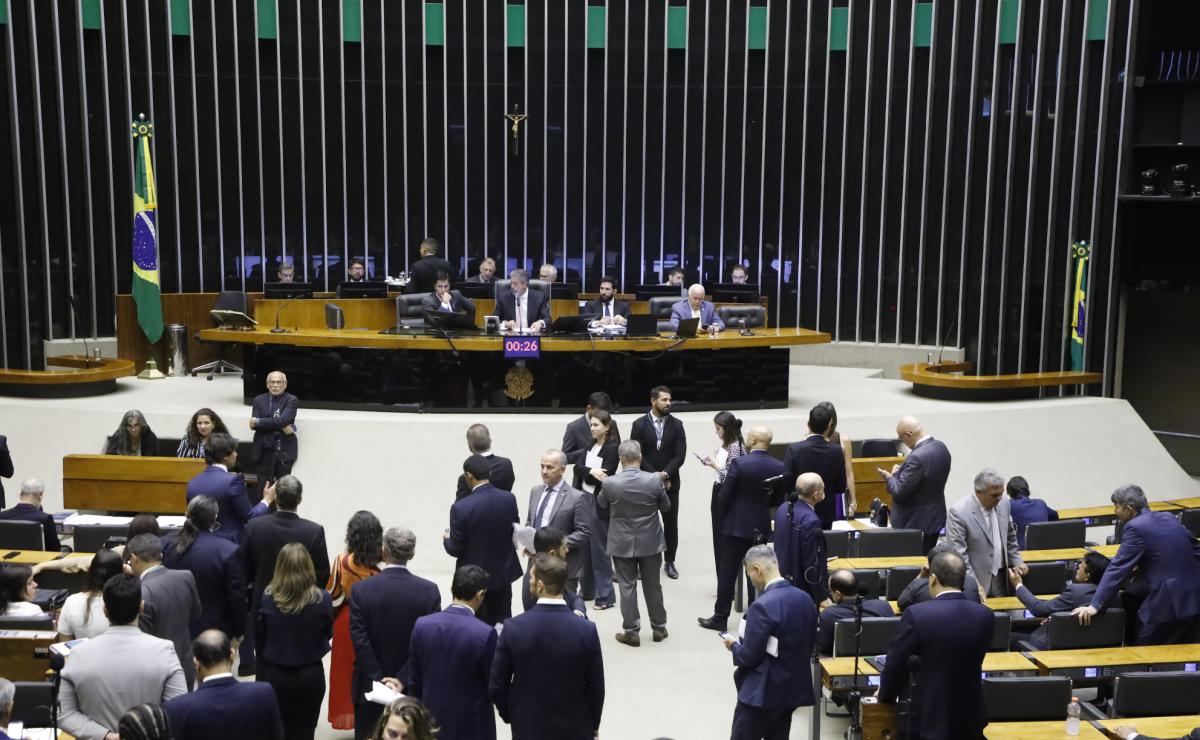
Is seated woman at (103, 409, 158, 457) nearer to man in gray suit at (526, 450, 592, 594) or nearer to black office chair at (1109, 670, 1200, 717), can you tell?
man in gray suit at (526, 450, 592, 594)

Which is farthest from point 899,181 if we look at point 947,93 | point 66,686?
point 66,686

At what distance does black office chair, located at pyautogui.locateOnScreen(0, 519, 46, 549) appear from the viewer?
23.1 feet

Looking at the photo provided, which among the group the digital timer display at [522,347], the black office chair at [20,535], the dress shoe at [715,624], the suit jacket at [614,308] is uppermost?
the suit jacket at [614,308]

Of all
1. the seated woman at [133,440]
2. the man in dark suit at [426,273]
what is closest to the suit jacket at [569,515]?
the seated woman at [133,440]

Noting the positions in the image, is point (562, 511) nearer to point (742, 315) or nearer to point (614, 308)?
point (742, 315)

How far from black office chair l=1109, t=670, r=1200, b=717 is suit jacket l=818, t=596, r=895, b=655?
4.28 ft

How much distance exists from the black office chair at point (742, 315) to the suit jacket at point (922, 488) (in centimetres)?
473

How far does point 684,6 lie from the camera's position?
647 inches

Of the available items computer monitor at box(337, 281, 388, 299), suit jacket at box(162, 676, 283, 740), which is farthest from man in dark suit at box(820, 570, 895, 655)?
computer monitor at box(337, 281, 388, 299)

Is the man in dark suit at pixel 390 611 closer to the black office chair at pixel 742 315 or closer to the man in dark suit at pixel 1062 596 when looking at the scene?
the man in dark suit at pixel 1062 596

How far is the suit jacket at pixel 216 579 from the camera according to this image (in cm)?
564

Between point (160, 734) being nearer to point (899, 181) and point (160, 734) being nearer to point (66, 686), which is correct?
point (66, 686)

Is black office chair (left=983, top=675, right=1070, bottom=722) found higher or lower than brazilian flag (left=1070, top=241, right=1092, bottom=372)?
lower

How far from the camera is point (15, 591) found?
5.64 meters
